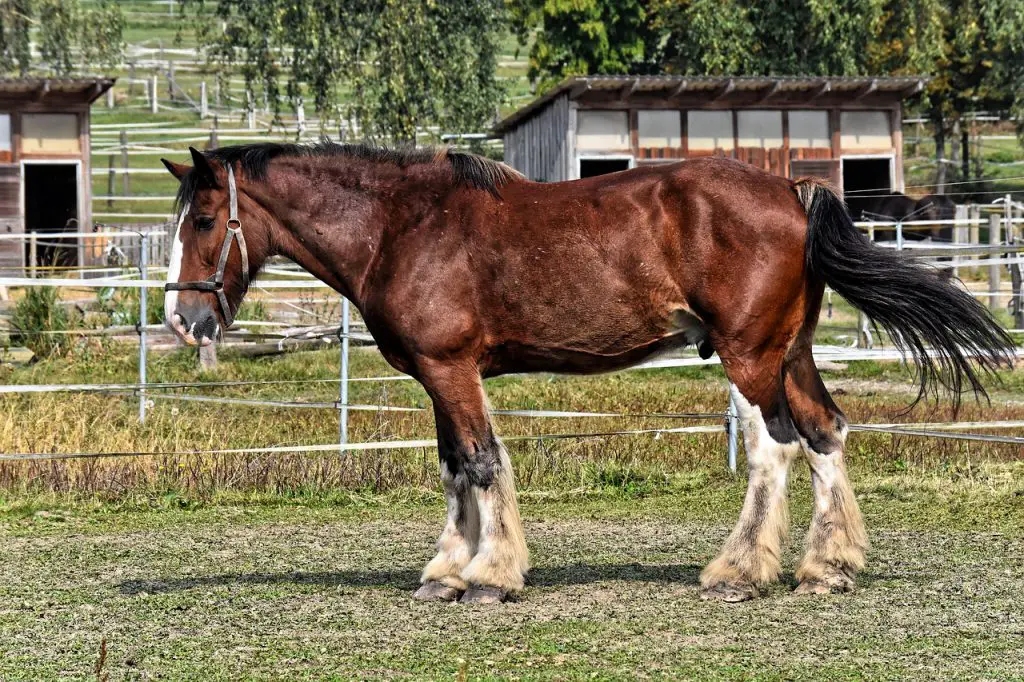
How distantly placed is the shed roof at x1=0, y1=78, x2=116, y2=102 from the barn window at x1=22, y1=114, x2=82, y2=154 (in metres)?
0.40

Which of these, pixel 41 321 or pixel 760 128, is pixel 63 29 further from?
pixel 41 321

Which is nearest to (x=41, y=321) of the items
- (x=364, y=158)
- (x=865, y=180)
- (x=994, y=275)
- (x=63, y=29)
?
(x=364, y=158)

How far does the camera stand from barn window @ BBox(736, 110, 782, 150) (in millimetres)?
22562

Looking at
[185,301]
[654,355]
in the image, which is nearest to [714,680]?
[654,355]

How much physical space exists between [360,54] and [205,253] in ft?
59.9

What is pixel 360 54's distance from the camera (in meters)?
23.4

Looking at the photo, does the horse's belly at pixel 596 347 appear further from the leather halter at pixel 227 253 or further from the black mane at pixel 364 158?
the leather halter at pixel 227 253

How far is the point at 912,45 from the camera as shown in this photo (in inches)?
1077

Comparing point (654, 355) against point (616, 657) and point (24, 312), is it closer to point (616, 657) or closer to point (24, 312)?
point (616, 657)

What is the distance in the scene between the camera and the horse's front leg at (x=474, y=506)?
5566 millimetres

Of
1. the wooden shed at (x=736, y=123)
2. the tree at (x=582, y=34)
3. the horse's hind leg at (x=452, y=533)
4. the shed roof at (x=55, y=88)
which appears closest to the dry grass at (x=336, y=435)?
the horse's hind leg at (x=452, y=533)

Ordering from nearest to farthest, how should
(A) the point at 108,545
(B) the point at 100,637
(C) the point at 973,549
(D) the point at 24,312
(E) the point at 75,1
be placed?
(B) the point at 100,637
(C) the point at 973,549
(A) the point at 108,545
(D) the point at 24,312
(E) the point at 75,1

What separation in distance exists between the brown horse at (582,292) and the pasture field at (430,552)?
1.17 feet

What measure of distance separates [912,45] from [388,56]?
11.8 metres
